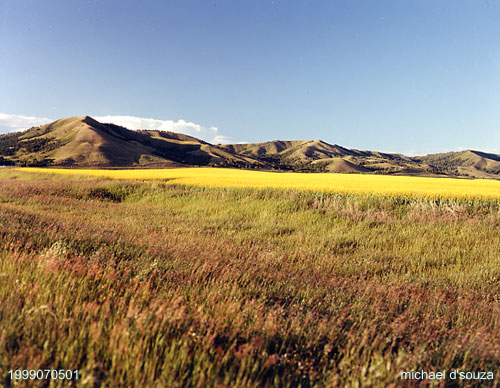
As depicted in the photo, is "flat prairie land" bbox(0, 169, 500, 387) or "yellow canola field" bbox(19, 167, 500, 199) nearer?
"flat prairie land" bbox(0, 169, 500, 387)

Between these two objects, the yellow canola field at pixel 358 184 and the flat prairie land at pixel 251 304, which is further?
the yellow canola field at pixel 358 184

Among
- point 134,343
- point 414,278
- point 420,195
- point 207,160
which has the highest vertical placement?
point 207,160

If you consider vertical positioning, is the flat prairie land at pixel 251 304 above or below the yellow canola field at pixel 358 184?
below

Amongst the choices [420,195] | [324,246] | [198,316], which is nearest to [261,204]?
[324,246]

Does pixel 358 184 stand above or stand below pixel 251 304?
above

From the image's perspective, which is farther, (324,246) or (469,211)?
(469,211)

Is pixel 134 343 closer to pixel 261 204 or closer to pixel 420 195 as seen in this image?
pixel 261 204

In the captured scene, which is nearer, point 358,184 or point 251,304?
point 251,304

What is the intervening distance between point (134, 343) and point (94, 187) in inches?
785

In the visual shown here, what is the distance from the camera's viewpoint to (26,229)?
6.29m

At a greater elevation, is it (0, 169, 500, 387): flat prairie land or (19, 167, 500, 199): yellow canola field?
(19, 167, 500, 199): yellow canola field

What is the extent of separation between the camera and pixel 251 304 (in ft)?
10.9

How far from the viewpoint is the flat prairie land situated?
7.41ft

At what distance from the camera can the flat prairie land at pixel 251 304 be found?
7.41 ft
